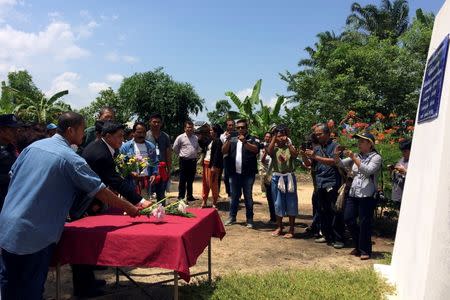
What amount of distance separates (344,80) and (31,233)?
622 inches

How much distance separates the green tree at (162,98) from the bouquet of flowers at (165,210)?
1591 centimetres

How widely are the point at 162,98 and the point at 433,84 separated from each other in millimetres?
17163

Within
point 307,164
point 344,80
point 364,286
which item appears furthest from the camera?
point 344,80

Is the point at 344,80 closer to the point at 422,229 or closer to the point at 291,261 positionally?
the point at 291,261

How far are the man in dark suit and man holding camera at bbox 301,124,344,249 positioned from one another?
3.08m

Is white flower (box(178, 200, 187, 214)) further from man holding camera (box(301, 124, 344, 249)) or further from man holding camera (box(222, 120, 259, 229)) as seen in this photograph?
man holding camera (box(222, 120, 259, 229))

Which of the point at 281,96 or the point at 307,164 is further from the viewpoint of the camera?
the point at 281,96

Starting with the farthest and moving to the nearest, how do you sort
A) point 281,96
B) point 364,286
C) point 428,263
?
1. point 281,96
2. point 364,286
3. point 428,263

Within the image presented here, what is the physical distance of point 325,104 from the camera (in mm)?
17391

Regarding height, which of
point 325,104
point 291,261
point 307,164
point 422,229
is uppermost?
point 325,104

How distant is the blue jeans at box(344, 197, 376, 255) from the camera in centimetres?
585

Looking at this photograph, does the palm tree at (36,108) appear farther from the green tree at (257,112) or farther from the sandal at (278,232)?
the sandal at (278,232)

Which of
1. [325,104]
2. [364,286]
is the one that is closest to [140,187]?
[364,286]

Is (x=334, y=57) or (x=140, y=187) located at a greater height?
(x=334, y=57)
